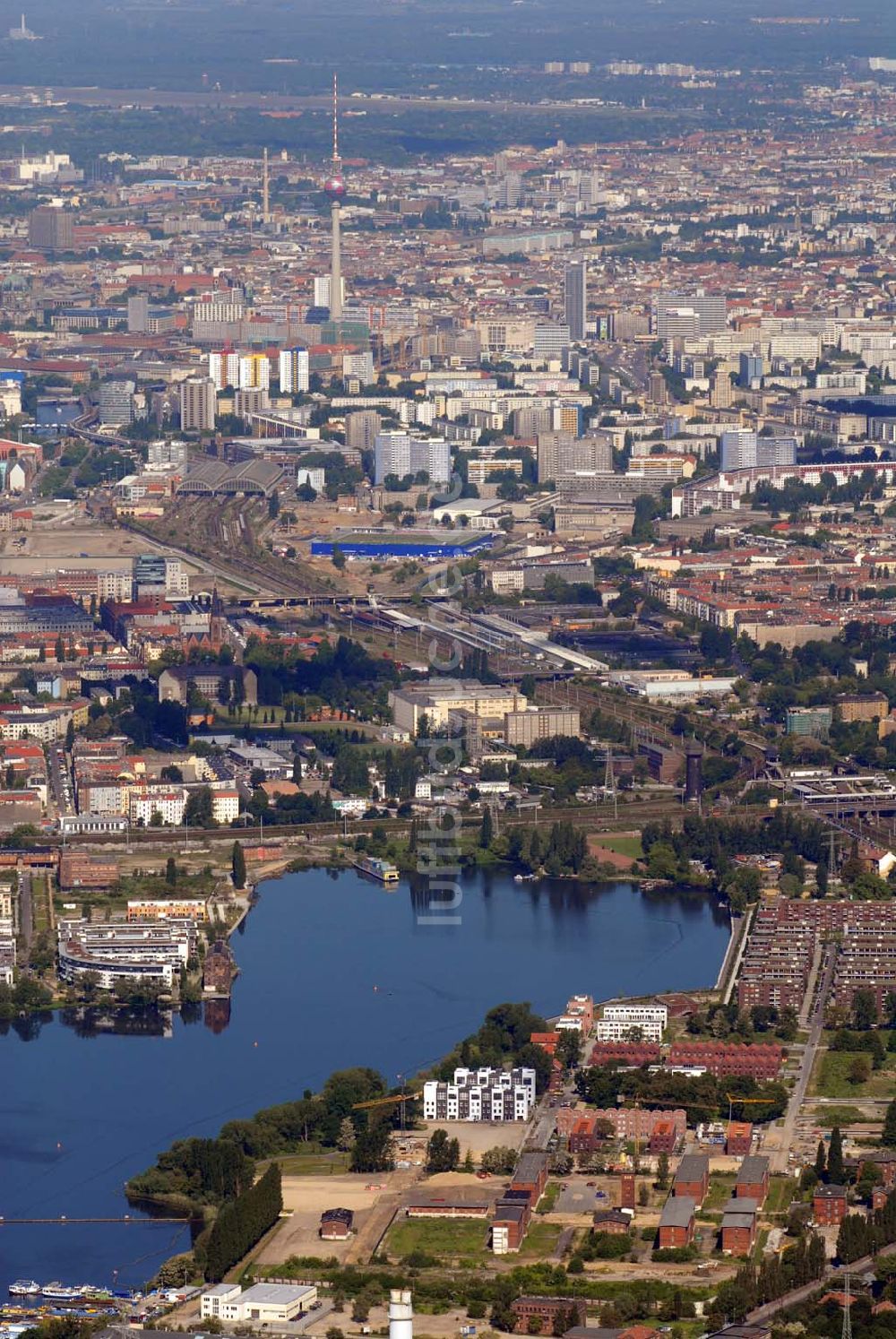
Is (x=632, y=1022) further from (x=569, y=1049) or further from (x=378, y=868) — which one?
(x=378, y=868)

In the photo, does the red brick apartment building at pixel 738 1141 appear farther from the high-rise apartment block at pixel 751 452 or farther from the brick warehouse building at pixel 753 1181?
the high-rise apartment block at pixel 751 452

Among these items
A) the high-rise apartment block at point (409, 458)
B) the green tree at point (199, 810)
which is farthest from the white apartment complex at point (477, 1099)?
the high-rise apartment block at point (409, 458)

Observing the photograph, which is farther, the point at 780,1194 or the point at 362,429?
the point at 362,429

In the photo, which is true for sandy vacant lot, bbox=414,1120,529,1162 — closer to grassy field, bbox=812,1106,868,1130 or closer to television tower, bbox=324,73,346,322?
grassy field, bbox=812,1106,868,1130

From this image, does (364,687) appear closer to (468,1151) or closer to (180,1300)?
(468,1151)

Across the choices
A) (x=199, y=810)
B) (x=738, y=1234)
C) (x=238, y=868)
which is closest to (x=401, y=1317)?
(x=738, y=1234)

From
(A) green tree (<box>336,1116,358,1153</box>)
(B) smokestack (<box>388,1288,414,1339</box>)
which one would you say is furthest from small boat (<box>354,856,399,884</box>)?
(B) smokestack (<box>388,1288,414,1339</box>)
